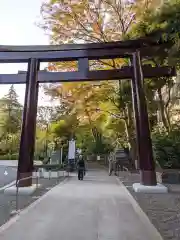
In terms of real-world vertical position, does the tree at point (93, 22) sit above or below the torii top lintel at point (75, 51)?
above

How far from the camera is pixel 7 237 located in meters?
6.10

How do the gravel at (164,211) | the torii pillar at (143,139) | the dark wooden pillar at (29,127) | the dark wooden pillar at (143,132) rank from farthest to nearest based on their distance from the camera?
the dark wooden pillar at (29,127), the dark wooden pillar at (143,132), the torii pillar at (143,139), the gravel at (164,211)

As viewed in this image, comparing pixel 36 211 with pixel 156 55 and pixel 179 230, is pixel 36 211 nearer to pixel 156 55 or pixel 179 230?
pixel 179 230

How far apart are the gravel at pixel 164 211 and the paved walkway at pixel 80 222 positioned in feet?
0.78

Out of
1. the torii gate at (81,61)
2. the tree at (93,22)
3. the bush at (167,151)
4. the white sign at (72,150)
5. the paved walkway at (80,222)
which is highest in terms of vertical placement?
the tree at (93,22)

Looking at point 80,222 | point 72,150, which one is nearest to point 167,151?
point 80,222

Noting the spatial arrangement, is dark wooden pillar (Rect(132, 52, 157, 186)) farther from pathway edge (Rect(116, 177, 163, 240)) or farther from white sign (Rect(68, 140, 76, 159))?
white sign (Rect(68, 140, 76, 159))

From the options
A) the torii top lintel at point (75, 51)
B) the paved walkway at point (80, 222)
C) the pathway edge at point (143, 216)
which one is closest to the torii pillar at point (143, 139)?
the torii top lintel at point (75, 51)

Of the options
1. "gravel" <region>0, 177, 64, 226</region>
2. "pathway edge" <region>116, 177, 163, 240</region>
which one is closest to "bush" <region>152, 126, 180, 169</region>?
"pathway edge" <region>116, 177, 163, 240</region>

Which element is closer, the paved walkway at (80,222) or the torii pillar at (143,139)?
the paved walkway at (80,222)

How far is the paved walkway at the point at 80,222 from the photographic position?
632 centimetres

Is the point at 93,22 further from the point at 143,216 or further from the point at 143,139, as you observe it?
the point at 143,216

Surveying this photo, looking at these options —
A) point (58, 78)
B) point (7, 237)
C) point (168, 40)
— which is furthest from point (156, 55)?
point (7, 237)

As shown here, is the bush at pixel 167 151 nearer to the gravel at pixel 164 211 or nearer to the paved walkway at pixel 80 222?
the gravel at pixel 164 211
